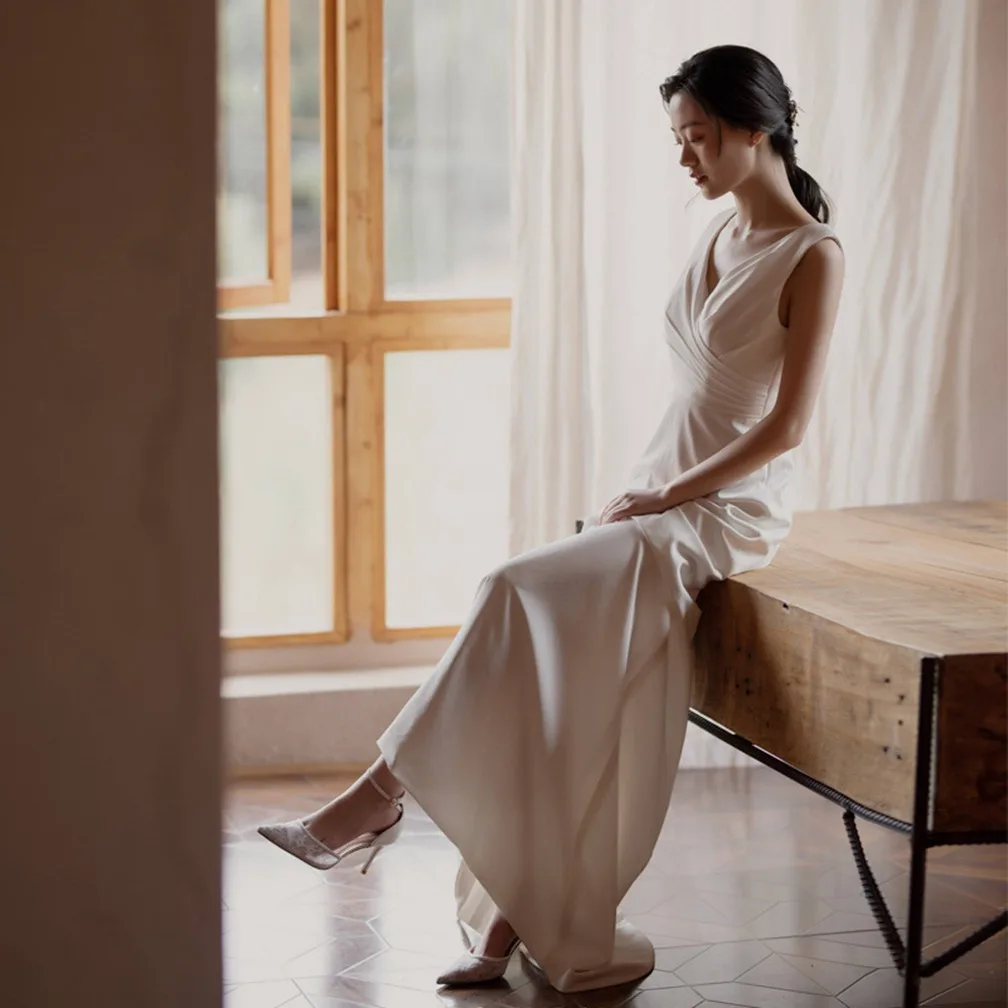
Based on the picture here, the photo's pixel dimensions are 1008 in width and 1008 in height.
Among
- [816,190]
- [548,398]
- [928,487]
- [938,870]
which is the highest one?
[816,190]

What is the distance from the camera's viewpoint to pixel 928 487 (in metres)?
4.12

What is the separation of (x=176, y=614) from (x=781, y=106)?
234 cm

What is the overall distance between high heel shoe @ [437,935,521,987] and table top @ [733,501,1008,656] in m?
0.80

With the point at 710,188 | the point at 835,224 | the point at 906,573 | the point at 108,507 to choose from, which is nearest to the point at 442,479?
the point at 835,224

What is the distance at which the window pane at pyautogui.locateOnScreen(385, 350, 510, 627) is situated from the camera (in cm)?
413

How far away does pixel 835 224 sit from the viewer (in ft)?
12.7

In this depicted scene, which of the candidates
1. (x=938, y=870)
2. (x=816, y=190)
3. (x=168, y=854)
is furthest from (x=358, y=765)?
(x=168, y=854)

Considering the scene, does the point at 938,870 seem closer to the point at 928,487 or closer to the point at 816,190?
the point at 928,487

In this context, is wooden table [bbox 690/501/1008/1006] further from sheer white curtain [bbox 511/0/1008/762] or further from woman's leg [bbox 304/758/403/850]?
sheer white curtain [bbox 511/0/1008/762]

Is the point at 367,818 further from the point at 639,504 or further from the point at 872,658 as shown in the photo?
the point at 872,658

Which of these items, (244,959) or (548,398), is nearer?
(244,959)

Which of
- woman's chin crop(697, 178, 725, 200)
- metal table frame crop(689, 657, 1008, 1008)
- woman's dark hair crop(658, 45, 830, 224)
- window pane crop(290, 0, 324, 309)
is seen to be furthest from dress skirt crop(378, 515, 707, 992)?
window pane crop(290, 0, 324, 309)

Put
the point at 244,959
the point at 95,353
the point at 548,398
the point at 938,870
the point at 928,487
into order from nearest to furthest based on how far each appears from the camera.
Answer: the point at 95,353 → the point at 244,959 → the point at 938,870 → the point at 548,398 → the point at 928,487

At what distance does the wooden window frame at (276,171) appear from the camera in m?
3.90
